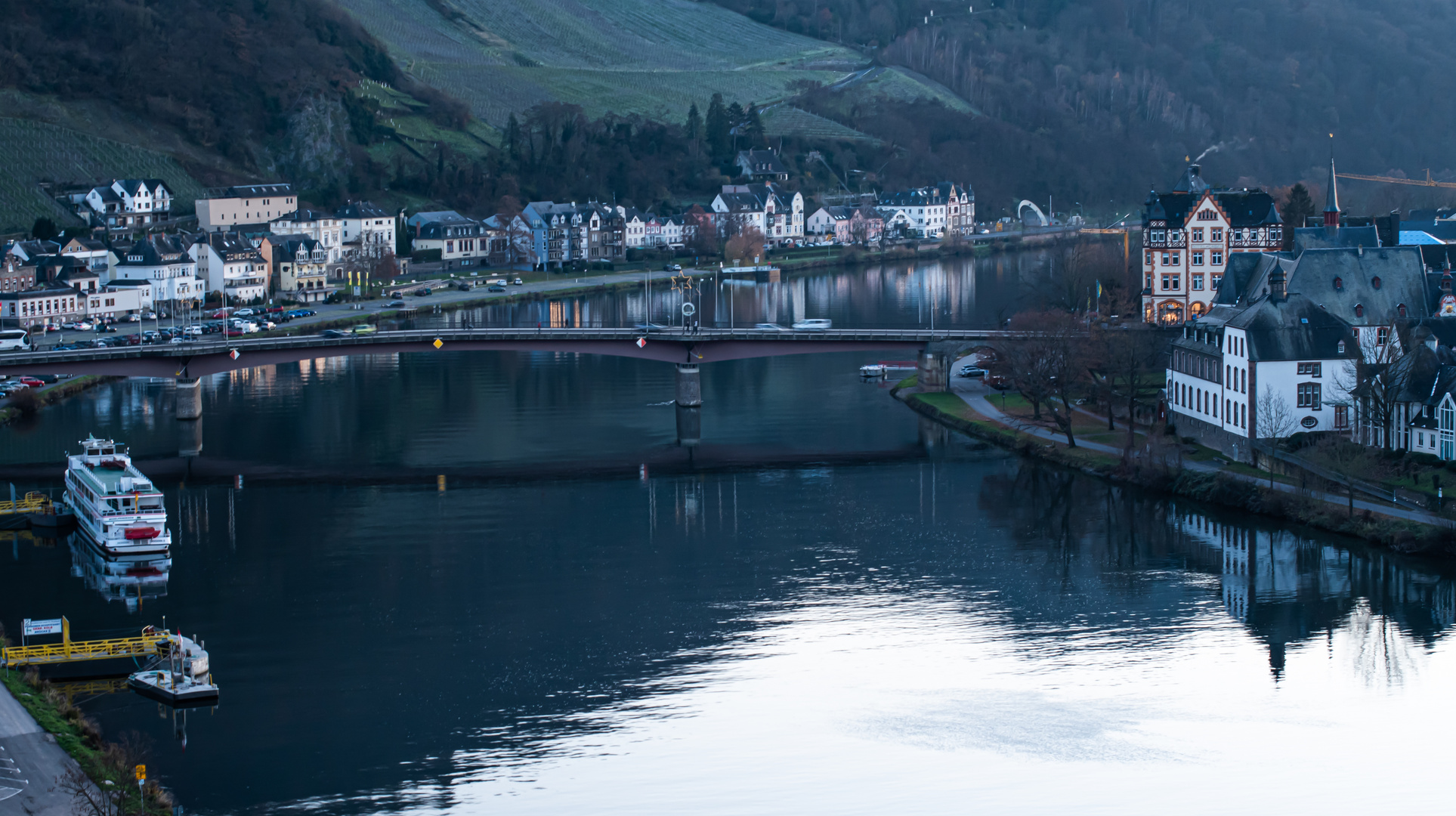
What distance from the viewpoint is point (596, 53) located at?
155m

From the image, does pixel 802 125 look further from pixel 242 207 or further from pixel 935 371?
pixel 935 371

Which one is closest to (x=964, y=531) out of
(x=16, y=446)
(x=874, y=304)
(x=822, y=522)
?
(x=822, y=522)

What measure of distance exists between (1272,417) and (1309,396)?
1.22 metres

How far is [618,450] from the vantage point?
40000 mm

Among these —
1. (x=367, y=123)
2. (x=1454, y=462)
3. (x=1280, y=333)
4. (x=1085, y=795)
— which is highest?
(x=367, y=123)

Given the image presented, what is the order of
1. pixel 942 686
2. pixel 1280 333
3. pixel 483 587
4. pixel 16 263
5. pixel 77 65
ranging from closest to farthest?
pixel 942 686
pixel 483 587
pixel 1280 333
pixel 16 263
pixel 77 65

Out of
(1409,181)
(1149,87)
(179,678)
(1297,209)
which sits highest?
(1149,87)

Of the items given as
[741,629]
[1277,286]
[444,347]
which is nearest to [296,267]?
[444,347]

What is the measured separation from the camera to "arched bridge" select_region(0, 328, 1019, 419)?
4278cm

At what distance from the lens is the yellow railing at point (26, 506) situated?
3319cm

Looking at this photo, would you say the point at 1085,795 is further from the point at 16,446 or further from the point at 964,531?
the point at 16,446

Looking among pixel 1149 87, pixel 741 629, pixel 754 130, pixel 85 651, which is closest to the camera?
pixel 85 651

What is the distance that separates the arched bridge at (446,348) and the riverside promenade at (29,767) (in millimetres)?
22597

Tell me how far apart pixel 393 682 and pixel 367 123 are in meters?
88.7
